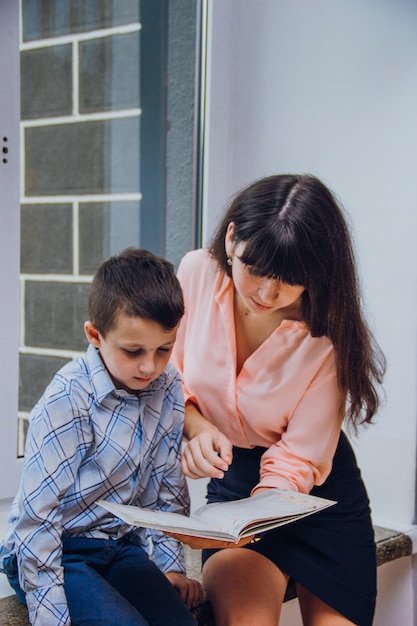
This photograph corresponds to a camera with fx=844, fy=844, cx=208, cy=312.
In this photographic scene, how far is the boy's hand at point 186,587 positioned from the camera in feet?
4.72

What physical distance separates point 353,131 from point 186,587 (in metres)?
1.24

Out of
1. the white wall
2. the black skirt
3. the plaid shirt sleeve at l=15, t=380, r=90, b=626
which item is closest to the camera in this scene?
the plaid shirt sleeve at l=15, t=380, r=90, b=626

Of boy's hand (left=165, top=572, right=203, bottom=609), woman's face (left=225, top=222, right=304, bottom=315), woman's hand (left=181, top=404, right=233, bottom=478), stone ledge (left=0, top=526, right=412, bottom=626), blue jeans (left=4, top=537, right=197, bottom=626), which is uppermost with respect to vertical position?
woman's face (left=225, top=222, right=304, bottom=315)

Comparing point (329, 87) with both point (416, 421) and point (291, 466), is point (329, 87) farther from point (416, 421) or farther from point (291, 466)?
point (291, 466)

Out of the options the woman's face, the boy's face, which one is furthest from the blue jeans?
the woman's face

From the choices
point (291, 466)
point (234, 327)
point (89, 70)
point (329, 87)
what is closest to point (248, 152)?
point (329, 87)

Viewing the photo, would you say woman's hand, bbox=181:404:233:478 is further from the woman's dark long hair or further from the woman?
the woman's dark long hair

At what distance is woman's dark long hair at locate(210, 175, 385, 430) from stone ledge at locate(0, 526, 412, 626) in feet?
1.49

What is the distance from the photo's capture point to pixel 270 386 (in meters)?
1.60

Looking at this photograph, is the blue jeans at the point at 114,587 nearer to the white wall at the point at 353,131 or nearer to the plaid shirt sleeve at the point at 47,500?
the plaid shirt sleeve at the point at 47,500

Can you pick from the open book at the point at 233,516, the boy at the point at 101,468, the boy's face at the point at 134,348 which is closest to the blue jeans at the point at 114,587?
the boy at the point at 101,468

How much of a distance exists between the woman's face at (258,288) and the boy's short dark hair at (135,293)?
13 centimetres

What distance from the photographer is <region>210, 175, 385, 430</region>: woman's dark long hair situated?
1.39m

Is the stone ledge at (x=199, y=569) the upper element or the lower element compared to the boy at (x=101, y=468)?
lower
